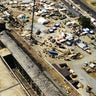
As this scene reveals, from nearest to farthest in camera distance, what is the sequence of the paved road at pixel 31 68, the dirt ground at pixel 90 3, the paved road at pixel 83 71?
the paved road at pixel 31 68 → the paved road at pixel 83 71 → the dirt ground at pixel 90 3

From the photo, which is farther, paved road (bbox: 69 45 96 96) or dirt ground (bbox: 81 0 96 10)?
dirt ground (bbox: 81 0 96 10)

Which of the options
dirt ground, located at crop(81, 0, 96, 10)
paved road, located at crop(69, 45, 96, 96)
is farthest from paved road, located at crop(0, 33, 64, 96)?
dirt ground, located at crop(81, 0, 96, 10)

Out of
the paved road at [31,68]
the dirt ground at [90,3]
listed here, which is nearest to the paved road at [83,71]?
the paved road at [31,68]

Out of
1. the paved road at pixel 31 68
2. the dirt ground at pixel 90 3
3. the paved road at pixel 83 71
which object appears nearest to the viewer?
the paved road at pixel 31 68

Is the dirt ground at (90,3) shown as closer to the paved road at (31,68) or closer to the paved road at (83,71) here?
the paved road at (83,71)

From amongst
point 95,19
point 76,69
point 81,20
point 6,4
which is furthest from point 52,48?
point 6,4

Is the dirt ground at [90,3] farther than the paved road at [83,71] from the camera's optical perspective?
Yes

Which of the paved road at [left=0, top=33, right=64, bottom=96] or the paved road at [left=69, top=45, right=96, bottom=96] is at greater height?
the paved road at [left=0, top=33, right=64, bottom=96]

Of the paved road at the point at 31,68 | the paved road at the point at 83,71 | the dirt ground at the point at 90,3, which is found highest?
the dirt ground at the point at 90,3

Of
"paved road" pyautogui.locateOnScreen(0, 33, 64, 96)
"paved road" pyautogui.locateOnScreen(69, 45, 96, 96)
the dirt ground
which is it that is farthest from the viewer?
the dirt ground

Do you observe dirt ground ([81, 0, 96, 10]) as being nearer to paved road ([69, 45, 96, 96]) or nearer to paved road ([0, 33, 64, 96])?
paved road ([69, 45, 96, 96])
